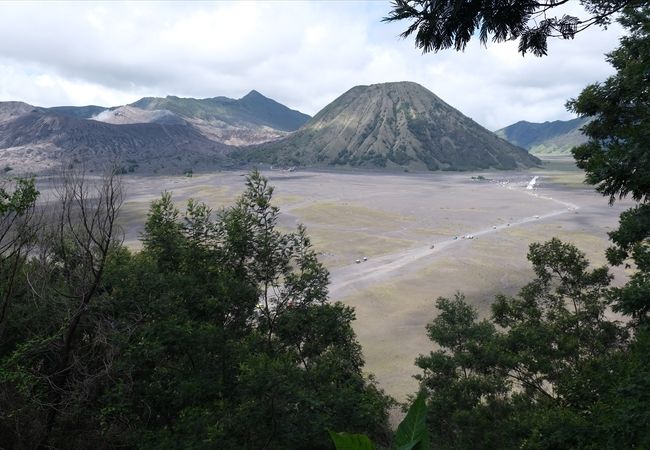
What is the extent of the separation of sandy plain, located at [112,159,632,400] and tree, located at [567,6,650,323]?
19.3m

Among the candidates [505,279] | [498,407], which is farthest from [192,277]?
[505,279]

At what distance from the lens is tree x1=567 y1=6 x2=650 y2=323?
671 cm

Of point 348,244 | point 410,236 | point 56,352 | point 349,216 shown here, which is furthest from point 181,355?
point 349,216

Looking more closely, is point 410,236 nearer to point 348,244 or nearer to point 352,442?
point 348,244

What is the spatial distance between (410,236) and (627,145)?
6829cm

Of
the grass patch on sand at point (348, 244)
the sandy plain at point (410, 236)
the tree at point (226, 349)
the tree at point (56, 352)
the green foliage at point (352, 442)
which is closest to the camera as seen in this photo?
the green foliage at point (352, 442)

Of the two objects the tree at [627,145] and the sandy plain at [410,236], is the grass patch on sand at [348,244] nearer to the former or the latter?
the sandy plain at [410,236]

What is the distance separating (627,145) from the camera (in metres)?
6.83

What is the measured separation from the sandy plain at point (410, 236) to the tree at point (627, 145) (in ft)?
63.4

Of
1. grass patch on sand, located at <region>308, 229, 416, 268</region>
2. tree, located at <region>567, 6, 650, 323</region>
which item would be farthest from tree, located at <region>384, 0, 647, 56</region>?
grass patch on sand, located at <region>308, 229, 416, 268</region>

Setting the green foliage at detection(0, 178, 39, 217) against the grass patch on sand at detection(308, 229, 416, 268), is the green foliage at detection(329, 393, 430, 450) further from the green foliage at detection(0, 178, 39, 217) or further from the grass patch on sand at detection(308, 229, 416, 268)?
the grass patch on sand at detection(308, 229, 416, 268)

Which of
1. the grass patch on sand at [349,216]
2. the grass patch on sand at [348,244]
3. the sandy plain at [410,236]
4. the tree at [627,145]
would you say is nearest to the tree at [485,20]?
the tree at [627,145]

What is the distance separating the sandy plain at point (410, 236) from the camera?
39.8 m

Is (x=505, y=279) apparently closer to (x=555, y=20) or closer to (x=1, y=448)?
(x=555, y=20)
